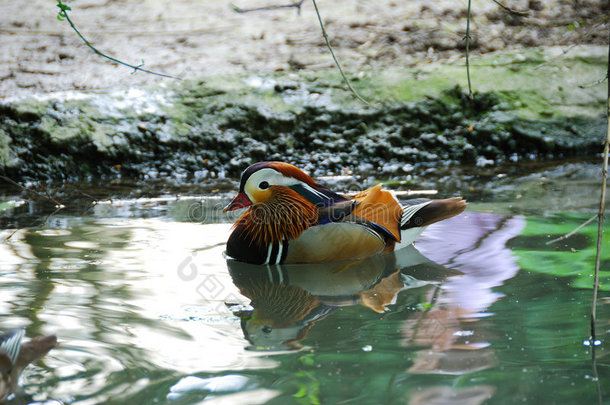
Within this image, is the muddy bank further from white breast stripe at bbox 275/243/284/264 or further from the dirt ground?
white breast stripe at bbox 275/243/284/264

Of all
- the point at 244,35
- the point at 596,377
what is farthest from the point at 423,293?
the point at 244,35

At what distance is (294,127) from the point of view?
715 cm

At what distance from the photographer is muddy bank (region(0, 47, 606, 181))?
22.3ft

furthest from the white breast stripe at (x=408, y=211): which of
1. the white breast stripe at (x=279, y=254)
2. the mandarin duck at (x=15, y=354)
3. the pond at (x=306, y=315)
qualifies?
the mandarin duck at (x=15, y=354)

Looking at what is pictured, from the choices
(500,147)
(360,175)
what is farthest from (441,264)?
(500,147)

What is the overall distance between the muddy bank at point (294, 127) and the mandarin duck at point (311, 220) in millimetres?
2333

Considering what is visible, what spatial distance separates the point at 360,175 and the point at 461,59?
8.28ft

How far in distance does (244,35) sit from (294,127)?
116 inches

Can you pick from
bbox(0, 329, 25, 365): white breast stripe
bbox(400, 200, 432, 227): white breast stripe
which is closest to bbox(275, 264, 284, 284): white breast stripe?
bbox(400, 200, 432, 227): white breast stripe

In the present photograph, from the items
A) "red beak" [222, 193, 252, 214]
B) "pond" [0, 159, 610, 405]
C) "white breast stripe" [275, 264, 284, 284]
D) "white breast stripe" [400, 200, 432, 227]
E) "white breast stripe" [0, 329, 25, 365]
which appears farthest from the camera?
"white breast stripe" [400, 200, 432, 227]

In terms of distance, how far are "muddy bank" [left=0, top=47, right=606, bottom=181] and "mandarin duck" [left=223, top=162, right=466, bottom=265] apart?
2333 mm

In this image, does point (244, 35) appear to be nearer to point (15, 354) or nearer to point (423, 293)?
point (423, 293)

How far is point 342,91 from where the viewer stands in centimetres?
743

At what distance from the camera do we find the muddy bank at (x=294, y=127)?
22.3ft
